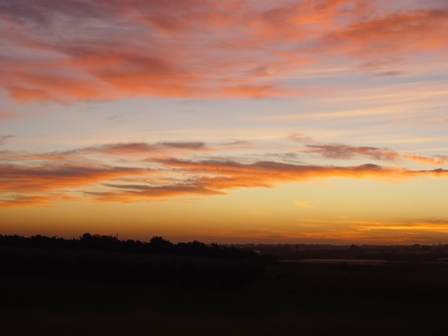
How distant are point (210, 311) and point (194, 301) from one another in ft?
17.5

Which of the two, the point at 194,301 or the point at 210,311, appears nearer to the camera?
the point at 210,311

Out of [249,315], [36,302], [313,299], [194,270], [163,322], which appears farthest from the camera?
[194,270]

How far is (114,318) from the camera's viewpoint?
22625 mm

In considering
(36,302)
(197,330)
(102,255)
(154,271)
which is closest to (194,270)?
(154,271)

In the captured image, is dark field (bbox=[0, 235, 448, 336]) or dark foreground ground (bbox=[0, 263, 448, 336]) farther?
dark field (bbox=[0, 235, 448, 336])

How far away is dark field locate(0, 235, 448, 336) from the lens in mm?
20406

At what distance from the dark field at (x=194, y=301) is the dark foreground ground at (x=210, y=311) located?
0.12 feet

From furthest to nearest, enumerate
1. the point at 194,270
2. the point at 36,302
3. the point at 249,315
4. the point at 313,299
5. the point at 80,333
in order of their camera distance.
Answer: the point at 194,270 < the point at 313,299 < the point at 36,302 < the point at 249,315 < the point at 80,333

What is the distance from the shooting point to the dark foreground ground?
19.9m

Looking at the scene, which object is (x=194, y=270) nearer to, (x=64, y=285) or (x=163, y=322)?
(x=64, y=285)

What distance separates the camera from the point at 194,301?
32.3m

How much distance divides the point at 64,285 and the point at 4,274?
10176 millimetres

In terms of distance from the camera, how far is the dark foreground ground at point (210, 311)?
19.9 metres

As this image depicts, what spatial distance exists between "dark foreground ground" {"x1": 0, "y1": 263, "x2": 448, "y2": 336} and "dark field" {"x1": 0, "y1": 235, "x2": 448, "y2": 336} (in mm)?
38
